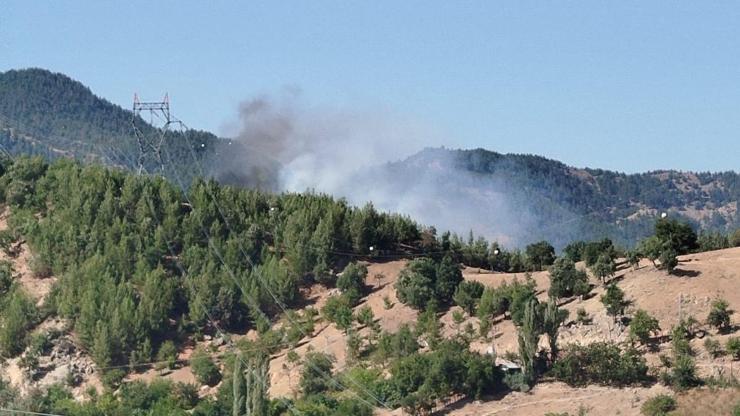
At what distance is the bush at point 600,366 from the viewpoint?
71.3 meters

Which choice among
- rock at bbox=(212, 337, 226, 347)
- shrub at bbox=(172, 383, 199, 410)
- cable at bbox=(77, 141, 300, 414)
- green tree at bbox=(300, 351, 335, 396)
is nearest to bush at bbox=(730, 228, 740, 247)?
green tree at bbox=(300, 351, 335, 396)

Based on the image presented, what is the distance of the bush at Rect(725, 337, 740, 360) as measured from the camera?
7112 cm

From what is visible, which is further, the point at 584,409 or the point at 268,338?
the point at 268,338

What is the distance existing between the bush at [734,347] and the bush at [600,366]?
13.3 feet

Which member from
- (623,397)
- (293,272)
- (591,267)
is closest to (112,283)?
(293,272)

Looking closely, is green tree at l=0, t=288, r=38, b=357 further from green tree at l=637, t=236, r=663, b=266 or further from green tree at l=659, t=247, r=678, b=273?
green tree at l=659, t=247, r=678, b=273

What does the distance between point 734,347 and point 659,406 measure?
5.74 metres

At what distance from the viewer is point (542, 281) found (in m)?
86.9

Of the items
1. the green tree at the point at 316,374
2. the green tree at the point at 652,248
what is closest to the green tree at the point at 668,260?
the green tree at the point at 652,248

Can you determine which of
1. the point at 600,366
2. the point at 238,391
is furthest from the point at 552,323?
the point at 238,391

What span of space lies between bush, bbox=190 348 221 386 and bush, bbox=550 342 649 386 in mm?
19354

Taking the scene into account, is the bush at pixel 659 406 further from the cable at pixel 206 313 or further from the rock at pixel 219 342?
the rock at pixel 219 342

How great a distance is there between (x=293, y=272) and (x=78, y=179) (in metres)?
19.2

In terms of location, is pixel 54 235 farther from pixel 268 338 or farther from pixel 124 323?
pixel 268 338
